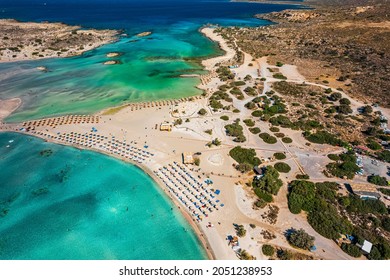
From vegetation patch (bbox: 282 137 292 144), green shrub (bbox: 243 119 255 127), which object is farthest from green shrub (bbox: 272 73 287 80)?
vegetation patch (bbox: 282 137 292 144)

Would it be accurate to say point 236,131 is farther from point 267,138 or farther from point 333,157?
point 333,157

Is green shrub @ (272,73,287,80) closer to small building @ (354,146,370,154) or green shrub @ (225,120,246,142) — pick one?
green shrub @ (225,120,246,142)

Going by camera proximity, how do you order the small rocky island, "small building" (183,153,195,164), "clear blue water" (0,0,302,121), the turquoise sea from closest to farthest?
the turquoise sea < "small building" (183,153,195,164) < "clear blue water" (0,0,302,121) < the small rocky island

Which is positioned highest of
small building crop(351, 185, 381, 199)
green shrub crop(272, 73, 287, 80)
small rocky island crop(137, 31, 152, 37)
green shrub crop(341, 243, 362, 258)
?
small rocky island crop(137, 31, 152, 37)

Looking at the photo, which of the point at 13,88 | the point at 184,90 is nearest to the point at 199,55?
the point at 184,90

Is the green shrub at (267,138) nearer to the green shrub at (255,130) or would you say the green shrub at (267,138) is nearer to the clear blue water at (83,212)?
the green shrub at (255,130)
